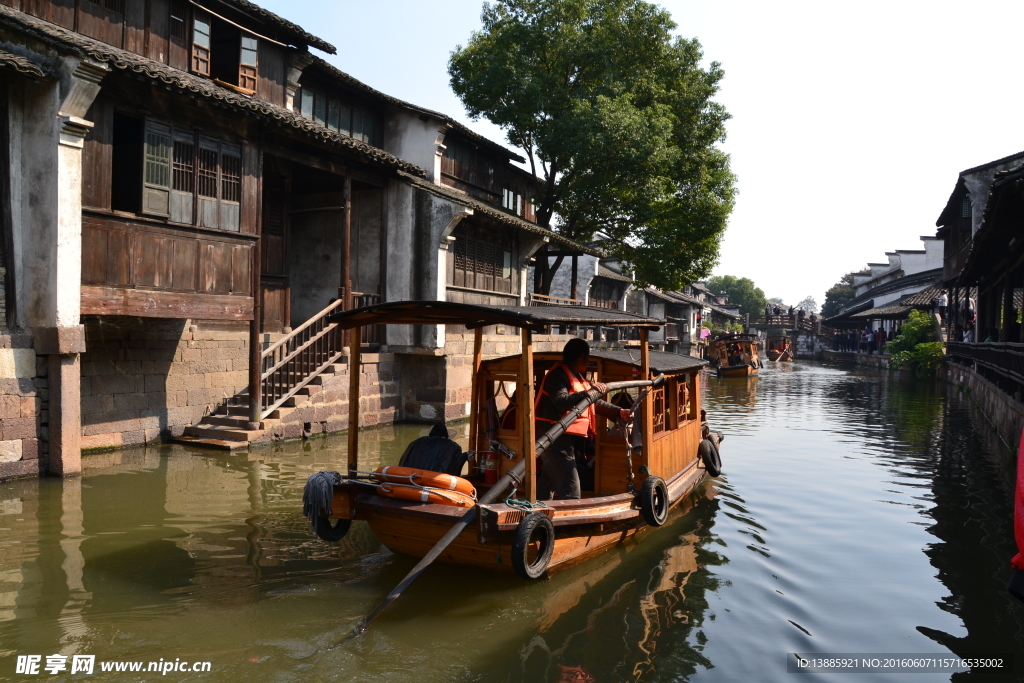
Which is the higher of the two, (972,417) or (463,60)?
(463,60)

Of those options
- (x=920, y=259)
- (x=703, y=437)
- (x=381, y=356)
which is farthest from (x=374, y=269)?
(x=920, y=259)

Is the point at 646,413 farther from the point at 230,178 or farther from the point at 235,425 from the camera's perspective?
the point at 230,178

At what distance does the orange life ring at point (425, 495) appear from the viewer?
234 inches

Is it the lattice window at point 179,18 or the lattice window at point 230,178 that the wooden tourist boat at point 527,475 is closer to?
the lattice window at point 230,178

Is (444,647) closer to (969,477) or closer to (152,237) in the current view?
(152,237)

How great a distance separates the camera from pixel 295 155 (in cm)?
1331

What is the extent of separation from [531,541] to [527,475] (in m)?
0.54

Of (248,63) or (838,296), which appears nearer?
(248,63)

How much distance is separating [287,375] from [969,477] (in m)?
11.6

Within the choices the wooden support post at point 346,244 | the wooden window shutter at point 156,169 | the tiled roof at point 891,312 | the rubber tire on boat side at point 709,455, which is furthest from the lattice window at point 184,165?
the tiled roof at point 891,312

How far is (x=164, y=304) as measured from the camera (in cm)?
1077

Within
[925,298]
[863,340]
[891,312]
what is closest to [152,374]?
[925,298]

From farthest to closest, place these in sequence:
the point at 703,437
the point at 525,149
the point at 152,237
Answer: the point at 525,149, the point at 703,437, the point at 152,237

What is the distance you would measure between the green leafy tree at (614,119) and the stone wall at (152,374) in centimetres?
1220
